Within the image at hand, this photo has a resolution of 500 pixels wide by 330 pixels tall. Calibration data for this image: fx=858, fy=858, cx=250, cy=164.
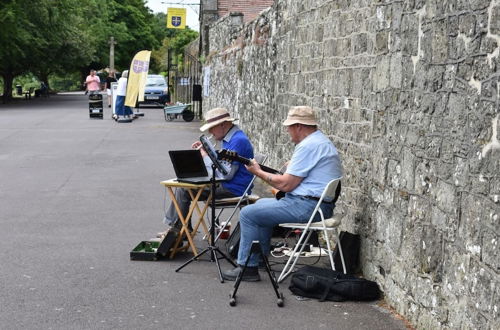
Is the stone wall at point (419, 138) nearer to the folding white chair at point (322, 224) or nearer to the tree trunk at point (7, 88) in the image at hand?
the folding white chair at point (322, 224)

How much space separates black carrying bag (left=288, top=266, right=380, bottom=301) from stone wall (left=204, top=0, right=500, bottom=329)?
0.52ft

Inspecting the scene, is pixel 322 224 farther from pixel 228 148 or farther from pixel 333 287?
pixel 228 148

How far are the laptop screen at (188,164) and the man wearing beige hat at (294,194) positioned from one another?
89 centimetres

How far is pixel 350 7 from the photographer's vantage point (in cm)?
831

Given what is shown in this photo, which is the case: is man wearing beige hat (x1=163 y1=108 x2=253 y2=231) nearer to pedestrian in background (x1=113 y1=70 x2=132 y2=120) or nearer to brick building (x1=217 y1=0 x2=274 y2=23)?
pedestrian in background (x1=113 y1=70 x2=132 y2=120)

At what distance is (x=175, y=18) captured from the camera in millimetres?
52281

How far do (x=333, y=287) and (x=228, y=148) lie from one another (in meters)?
2.28

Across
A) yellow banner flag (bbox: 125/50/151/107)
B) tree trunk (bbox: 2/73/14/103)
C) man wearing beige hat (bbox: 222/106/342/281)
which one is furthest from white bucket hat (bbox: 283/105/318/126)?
tree trunk (bbox: 2/73/14/103)

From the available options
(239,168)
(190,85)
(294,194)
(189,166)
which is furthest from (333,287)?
(190,85)

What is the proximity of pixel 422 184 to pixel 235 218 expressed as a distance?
477 cm

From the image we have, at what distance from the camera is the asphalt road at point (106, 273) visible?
20.1 ft

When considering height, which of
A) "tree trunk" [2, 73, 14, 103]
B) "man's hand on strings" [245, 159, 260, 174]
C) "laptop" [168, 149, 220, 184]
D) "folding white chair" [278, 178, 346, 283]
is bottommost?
"tree trunk" [2, 73, 14, 103]

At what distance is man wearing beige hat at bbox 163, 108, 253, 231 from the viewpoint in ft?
27.7

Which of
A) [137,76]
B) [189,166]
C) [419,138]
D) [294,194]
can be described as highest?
[419,138]
